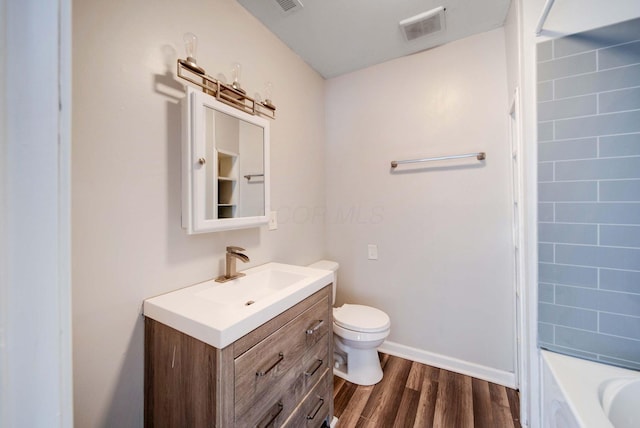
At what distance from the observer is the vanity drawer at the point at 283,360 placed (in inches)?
33.4

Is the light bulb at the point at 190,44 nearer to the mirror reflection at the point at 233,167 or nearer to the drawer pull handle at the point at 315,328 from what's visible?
the mirror reflection at the point at 233,167

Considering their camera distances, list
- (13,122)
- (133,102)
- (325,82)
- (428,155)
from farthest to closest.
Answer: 1. (325,82)
2. (428,155)
3. (133,102)
4. (13,122)

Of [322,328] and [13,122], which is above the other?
[13,122]

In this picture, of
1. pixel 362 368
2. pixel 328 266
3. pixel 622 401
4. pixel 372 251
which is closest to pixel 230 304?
pixel 328 266

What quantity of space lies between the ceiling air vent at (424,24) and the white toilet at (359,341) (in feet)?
6.47

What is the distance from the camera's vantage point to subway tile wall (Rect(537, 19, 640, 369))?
103 cm

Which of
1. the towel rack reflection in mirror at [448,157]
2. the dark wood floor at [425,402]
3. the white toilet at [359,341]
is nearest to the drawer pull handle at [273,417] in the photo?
the dark wood floor at [425,402]

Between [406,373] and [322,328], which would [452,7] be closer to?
[322,328]

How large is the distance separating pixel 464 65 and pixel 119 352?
2.53 metres

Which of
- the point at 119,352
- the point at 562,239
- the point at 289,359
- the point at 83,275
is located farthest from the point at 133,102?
the point at 562,239

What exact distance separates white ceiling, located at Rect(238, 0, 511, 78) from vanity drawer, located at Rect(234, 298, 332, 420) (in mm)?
1715

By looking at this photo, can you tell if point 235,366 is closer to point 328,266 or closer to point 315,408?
point 315,408

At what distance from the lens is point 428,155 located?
6.20 feet

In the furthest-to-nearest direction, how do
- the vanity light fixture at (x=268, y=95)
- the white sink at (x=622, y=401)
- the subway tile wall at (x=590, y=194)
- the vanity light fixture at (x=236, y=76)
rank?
the vanity light fixture at (x=268, y=95) < the vanity light fixture at (x=236, y=76) < the subway tile wall at (x=590, y=194) < the white sink at (x=622, y=401)
